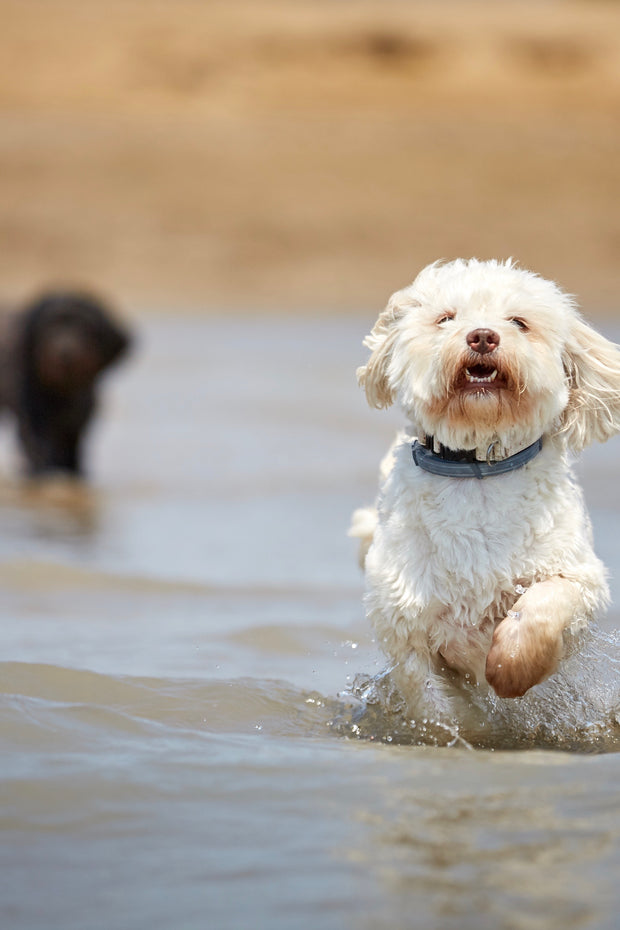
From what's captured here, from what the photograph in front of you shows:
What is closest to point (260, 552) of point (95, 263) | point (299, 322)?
point (299, 322)

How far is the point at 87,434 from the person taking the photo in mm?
11273

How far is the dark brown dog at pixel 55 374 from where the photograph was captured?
1093 cm

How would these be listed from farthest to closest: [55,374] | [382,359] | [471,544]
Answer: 1. [55,374]
2. [382,359]
3. [471,544]

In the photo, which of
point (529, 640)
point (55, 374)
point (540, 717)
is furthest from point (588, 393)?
point (55, 374)

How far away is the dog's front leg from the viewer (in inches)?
143

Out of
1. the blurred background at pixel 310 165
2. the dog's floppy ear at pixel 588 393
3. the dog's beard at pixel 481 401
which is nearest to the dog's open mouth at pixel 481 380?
the dog's beard at pixel 481 401

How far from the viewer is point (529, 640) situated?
11.9 feet

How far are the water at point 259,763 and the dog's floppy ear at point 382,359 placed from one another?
95cm

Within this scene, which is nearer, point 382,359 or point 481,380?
point 481,380

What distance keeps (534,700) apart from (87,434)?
7.64 meters

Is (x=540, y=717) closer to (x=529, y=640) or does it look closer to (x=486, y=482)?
(x=529, y=640)

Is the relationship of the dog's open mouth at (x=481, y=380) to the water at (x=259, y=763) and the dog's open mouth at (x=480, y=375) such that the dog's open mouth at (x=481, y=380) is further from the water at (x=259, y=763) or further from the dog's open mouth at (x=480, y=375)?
the water at (x=259, y=763)

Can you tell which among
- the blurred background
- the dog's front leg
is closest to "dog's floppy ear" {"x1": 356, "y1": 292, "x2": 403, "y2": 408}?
the dog's front leg

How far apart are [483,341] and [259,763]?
4.14ft
